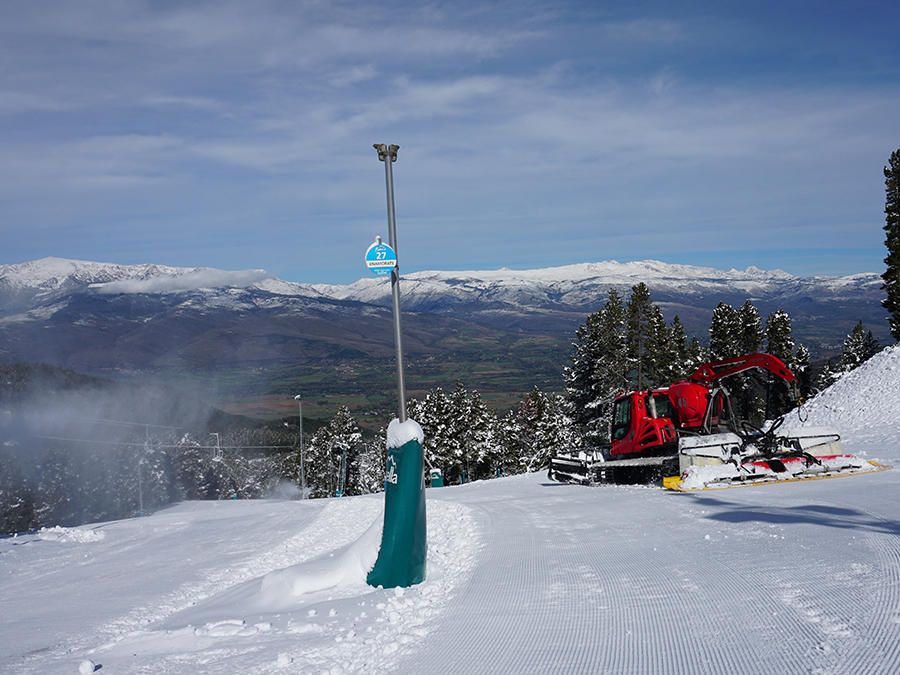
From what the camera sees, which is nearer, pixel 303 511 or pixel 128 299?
pixel 303 511

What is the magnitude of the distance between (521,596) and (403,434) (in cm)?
234

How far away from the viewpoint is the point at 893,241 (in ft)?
144

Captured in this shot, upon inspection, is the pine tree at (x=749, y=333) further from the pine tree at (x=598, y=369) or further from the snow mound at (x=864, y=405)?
the snow mound at (x=864, y=405)

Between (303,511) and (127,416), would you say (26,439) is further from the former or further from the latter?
(303,511)

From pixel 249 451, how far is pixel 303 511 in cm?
2369

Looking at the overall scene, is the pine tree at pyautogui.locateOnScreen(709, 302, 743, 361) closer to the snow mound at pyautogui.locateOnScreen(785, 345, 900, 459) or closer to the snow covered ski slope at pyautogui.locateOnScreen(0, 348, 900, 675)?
the snow mound at pyautogui.locateOnScreen(785, 345, 900, 459)

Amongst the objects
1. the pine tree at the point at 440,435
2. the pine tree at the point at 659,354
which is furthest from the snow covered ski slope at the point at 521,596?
the pine tree at the point at 440,435

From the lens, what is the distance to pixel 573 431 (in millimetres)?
57875

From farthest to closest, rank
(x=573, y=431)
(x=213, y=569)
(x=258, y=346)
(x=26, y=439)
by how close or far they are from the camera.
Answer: (x=258, y=346)
(x=573, y=431)
(x=26, y=439)
(x=213, y=569)

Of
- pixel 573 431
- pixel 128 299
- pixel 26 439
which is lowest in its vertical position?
pixel 573 431

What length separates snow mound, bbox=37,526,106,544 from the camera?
1378 centimetres

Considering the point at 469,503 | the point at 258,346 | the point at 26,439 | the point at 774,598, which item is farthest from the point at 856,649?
the point at 258,346

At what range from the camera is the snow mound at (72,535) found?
13.8 metres

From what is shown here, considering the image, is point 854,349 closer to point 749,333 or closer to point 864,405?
point 749,333
